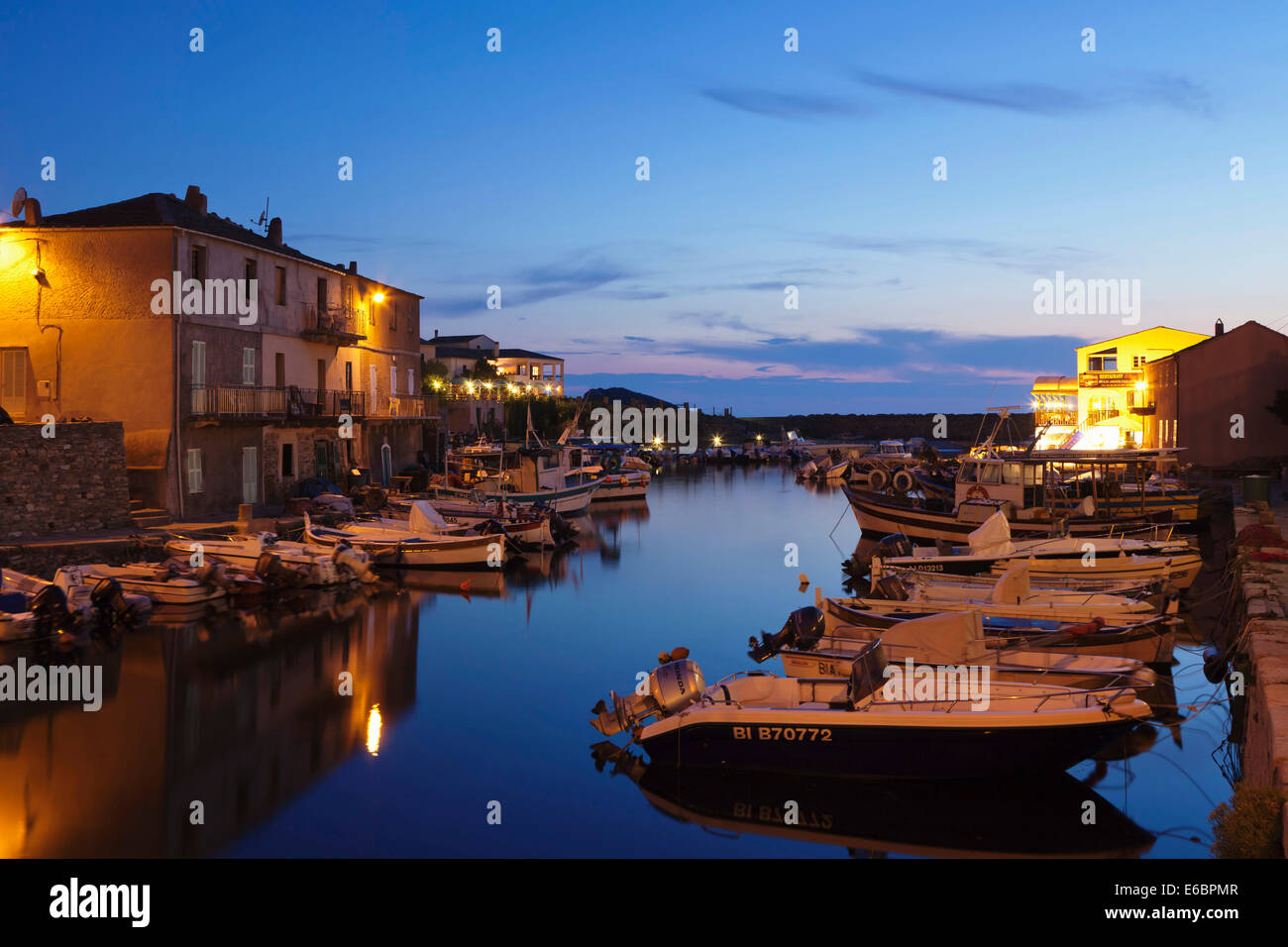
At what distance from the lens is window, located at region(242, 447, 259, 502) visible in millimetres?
30594

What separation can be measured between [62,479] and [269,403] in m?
8.62

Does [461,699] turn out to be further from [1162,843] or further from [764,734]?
[1162,843]

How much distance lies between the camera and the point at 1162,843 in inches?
415

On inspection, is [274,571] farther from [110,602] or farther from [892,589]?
[892,589]

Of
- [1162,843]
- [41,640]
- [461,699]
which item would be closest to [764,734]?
[1162,843]

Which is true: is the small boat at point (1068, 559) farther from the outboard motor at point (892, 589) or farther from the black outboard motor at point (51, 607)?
the black outboard motor at point (51, 607)

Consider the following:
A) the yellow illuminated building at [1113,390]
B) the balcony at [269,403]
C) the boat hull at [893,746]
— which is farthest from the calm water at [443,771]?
the yellow illuminated building at [1113,390]

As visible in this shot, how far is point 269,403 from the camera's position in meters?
31.5

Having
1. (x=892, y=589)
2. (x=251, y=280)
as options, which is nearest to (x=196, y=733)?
(x=892, y=589)

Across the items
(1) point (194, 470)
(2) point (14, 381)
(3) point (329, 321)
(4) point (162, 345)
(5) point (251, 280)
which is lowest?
(1) point (194, 470)

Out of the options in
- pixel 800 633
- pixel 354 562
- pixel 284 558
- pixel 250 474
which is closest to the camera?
pixel 800 633

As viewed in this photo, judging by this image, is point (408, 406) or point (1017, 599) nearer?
point (1017, 599)

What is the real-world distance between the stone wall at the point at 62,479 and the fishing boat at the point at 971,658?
60.0 feet

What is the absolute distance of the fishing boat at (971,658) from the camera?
12.5 m
